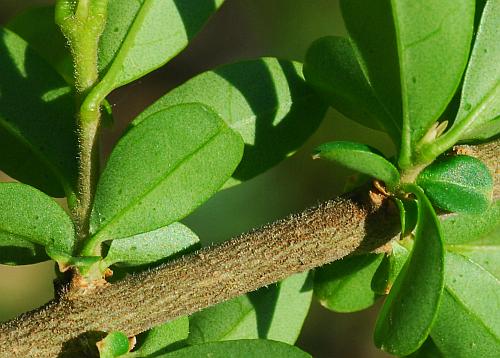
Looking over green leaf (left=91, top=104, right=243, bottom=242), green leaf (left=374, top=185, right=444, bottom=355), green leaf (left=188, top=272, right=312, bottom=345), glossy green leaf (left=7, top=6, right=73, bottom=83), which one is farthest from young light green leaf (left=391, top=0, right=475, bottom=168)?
glossy green leaf (left=7, top=6, right=73, bottom=83)

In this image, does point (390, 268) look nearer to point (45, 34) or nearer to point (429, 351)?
point (429, 351)

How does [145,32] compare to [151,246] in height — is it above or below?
above

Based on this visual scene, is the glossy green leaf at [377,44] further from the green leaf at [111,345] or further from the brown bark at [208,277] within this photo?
the green leaf at [111,345]

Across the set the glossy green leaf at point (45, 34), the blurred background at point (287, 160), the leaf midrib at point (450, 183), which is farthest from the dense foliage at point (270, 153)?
the blurred background at point (287, 160)

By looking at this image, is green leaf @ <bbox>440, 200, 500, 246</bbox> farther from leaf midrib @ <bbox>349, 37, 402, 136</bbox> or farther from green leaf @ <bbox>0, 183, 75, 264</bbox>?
green leaf @ <bbox>0, 183, 75, 264</bbox>

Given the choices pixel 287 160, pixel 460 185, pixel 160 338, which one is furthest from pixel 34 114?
pixel 287 160
